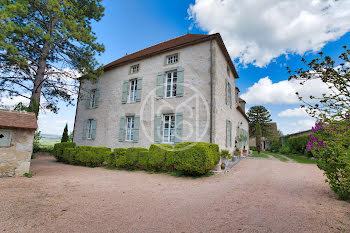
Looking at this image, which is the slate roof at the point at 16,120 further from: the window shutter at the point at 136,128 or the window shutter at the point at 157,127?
the window shutter at the point at 157,127

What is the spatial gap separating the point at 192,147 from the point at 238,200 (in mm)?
2769

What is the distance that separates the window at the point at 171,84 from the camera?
928 centimetres

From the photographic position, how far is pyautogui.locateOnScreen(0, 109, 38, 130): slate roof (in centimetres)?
530

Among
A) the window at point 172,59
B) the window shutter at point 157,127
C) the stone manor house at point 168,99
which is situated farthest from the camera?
the window at point 172,59

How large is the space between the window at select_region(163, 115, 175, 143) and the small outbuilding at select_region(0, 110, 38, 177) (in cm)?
546

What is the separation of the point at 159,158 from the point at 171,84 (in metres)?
4.37

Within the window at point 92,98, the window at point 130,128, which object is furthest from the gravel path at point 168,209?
the window at point 92,98

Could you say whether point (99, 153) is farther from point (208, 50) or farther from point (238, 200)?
point (208, 50)

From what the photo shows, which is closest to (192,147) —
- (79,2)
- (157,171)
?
(157,171)

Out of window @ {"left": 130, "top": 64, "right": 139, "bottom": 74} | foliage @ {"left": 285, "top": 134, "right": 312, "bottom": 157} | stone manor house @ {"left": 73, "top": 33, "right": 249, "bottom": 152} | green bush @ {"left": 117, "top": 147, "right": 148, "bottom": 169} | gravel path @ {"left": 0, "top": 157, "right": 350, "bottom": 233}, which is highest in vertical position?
window @ {"left": 130, "top": 64, "right": 139, "bottom": 74}

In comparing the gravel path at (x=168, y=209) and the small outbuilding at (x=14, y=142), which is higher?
the small outbuilding at (x=14, y=142)

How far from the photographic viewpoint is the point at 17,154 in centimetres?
551

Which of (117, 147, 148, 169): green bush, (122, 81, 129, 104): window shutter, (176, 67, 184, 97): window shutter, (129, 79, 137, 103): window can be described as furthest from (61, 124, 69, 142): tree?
(176, 67, 184, 97): window shutter

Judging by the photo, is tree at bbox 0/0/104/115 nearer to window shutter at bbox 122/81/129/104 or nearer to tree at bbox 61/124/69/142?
window shutter at bbox 122/81/129/104
